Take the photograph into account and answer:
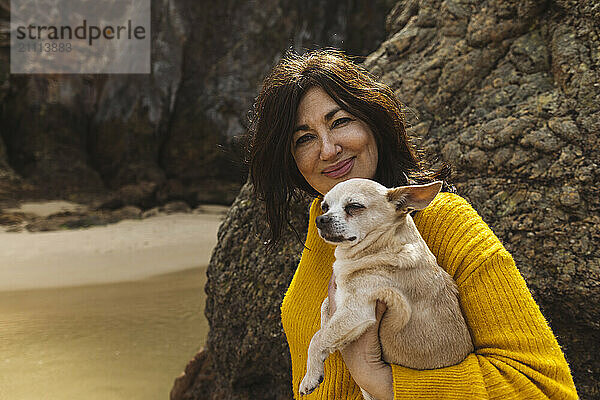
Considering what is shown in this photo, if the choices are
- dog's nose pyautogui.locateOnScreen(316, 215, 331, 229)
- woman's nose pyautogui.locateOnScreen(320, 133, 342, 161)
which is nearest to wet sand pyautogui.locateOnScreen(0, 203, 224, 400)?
woman's nose pyautogui.locateOnScreen(320, 133, 342, 161)

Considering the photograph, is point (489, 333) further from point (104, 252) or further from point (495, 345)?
point (104, 252)

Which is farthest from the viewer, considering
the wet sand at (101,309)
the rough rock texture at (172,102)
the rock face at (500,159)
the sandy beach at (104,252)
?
the rough rock texture at (172,102)

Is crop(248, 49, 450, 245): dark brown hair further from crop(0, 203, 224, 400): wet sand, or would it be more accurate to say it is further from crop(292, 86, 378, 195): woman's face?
crop(0, 203, 224, 400): wet sand

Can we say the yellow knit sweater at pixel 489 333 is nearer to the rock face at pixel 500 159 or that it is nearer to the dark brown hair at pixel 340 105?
the dark brown hair at pixel 340 105

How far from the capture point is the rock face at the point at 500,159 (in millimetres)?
2596

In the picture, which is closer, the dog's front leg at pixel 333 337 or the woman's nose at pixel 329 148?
the dog's front leg at pixel 333 337

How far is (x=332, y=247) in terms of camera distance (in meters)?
2.25

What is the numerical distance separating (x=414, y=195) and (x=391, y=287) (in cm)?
30

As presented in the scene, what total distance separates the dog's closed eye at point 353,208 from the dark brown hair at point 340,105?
41cm

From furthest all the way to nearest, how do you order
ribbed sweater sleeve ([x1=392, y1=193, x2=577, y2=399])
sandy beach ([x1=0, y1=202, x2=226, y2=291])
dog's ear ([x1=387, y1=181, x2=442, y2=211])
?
sandy beach ([x1=0, y1=202, x2=226, y2=291])
dog's ear ([x1=387, y1=181, x2=442, y2=211])
ribbed sweater sleeve ([x1=392, y1=193, x2=577, y2=399])

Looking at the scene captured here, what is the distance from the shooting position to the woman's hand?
165 cm

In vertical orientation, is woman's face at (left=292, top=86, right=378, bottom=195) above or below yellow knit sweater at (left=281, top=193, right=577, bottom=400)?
above

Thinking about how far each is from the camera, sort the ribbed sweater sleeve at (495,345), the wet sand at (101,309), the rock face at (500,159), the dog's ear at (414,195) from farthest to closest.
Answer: the wet sand at (101,309) → the rock face at (500,159) → the dog's ear at (414,195) → the ribbed sweater sleeve at (495,345)

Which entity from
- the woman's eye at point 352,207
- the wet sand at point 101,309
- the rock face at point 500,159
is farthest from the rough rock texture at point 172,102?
the woman's eye at point 352,207
